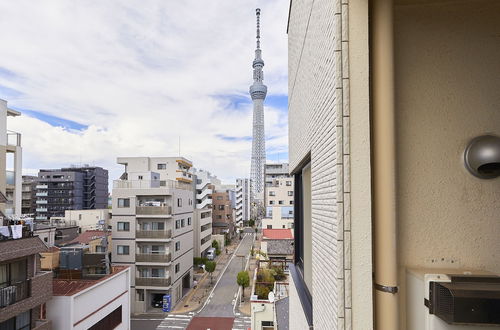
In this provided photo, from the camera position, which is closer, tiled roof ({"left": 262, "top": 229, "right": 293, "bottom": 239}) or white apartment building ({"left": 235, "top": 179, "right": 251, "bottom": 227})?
tiled roof ({"left": 262, "top": 229, "right": 293, "bottom": 239})

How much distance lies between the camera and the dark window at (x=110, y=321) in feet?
38.6

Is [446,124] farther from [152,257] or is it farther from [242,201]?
[242,201]

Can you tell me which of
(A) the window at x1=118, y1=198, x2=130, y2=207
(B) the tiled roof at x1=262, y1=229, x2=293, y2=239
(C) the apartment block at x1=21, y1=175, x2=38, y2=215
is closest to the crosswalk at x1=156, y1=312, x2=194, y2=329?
(A) the window at x1=118, y1=198, x2=130, y2=207

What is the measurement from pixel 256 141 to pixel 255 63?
23.7m

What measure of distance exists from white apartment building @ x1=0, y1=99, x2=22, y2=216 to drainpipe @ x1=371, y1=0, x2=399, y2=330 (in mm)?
21500

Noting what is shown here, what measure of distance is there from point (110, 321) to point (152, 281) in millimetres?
7695

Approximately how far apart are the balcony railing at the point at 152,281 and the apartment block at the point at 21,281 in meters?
10.4

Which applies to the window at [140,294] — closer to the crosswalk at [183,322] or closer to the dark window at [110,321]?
the crosswalk at [183,322]

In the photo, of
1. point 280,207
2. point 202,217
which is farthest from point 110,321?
point 280,207

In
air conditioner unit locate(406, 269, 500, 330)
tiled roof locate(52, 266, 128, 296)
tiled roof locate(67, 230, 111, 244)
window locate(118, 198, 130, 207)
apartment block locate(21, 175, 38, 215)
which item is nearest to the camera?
air conditioner unit locate(406, 269, 500, 330)

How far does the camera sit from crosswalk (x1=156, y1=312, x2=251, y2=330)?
1700cm

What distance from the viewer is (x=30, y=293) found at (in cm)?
927

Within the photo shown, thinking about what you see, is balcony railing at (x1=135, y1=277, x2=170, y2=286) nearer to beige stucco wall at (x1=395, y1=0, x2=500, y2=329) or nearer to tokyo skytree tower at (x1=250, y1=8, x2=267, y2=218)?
beige stucco wall at (x1=395, y1=0, x2=500, y2=329)

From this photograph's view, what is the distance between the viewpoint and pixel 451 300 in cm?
155
